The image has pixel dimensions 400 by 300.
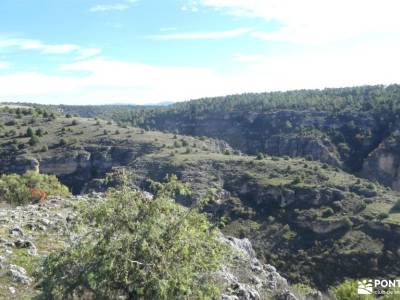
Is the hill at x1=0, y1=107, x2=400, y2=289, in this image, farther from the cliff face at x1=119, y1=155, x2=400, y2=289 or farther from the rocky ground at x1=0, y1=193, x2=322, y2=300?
the rocky ground at x1=0, y1=193, x2=322, y2=300

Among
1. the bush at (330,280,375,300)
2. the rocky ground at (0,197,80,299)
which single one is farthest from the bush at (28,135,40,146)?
the bush at (330,280,375,300)

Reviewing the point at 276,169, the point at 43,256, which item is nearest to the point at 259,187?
the point at 276,169

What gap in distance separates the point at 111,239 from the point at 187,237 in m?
1.95

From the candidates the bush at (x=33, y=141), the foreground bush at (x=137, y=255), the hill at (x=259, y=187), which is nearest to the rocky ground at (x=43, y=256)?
the foreground bush at (x=137, y=255)

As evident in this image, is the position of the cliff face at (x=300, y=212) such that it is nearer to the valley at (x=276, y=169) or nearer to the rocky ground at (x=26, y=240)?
the valley at (x=276, y=169)

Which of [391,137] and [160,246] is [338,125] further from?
[160,246]

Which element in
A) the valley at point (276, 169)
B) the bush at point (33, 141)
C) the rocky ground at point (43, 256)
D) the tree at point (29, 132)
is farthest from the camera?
the tree at point (29, 132)

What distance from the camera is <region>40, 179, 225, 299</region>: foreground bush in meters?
12.1

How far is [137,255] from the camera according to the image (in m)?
12.4

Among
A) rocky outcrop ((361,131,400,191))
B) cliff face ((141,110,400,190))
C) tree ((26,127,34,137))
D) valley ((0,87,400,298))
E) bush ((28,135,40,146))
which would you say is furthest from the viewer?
cliff face ((141,110,400,190))

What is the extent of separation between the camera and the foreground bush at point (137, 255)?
12148 mm

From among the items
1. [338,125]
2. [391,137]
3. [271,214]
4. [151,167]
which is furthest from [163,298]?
[338,125]

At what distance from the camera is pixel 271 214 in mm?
82938

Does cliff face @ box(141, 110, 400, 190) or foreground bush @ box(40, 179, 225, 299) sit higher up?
foreground bush @ box(40, 179, 225, 299)
